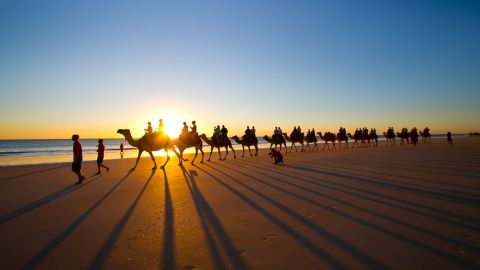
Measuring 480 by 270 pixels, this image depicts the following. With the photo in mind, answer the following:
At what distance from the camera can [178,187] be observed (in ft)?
34.0

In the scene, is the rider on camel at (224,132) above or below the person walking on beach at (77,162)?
above

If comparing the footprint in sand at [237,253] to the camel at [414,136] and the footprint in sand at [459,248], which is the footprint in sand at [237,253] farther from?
the camel at [414,136]

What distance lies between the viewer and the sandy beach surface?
13.5ft

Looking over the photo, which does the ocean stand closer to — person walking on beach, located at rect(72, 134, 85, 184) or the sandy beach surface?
person walking on beach, located at rect(72, 134, 85, 184)

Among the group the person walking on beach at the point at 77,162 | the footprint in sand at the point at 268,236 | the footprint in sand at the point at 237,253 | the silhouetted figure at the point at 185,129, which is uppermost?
the silhouetted figure at the point at 185,129

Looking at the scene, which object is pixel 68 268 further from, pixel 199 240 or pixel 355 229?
pixel 355 229

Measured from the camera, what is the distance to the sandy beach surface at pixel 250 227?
4.11 m

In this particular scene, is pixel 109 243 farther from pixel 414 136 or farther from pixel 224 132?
pixel 414 136

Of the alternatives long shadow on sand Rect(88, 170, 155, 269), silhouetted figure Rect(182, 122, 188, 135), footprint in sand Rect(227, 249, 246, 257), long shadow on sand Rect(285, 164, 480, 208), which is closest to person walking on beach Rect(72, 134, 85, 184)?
long shadow on sand Rect(88, 170, 155, 269)

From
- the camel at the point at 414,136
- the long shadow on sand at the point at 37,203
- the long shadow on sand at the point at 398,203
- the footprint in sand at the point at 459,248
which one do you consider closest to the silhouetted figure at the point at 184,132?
the long shadow on sand at the point at 37,203

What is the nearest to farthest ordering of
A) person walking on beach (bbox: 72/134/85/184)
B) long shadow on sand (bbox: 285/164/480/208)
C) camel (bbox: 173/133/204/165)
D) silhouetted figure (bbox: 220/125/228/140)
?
1. long shadow on sand (bbox: 285/164/480/208)
2. person walking on beach (bbox: 72/134/85/184)
3. camel (bbox: 173/133/204/165)
4. silhouetted figure (bbox: 220/125/228/140)

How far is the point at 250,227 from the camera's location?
5.56m

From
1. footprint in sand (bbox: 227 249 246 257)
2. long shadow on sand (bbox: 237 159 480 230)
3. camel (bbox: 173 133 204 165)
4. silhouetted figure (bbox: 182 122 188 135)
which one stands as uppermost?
silhouetted figure (bbox: 182 122 188 135)

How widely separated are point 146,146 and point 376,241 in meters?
13.7
